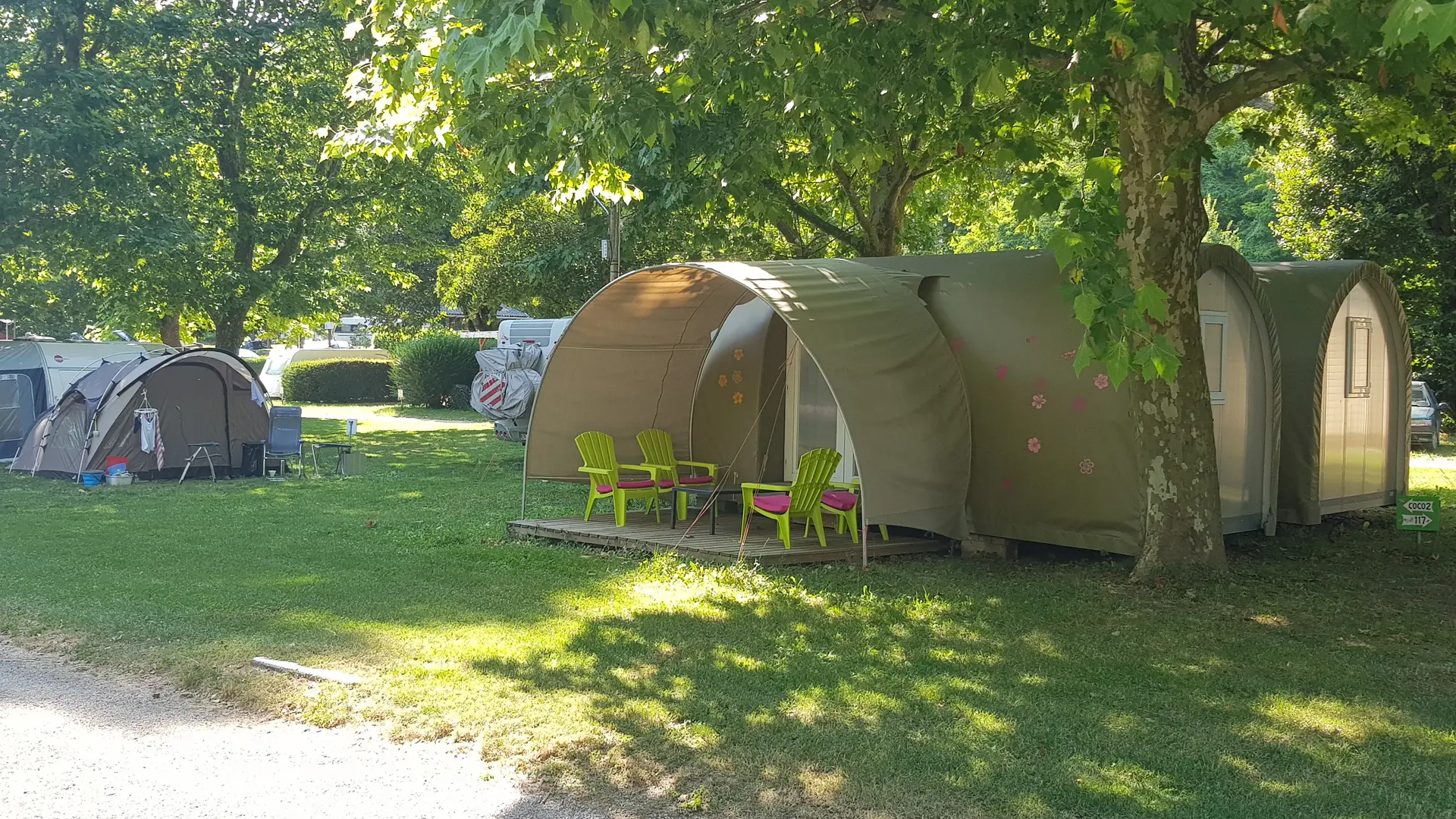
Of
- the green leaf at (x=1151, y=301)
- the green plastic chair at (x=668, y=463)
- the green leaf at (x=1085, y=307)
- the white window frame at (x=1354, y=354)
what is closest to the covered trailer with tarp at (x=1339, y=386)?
the white window frame at (x=1354, y=354)

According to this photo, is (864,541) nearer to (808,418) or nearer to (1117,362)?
(808,418)

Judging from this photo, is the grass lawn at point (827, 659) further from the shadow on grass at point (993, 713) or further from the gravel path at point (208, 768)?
the gravel path at point (208, 768)

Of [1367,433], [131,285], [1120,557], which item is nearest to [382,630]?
[1120,557]

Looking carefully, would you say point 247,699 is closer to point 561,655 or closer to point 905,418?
point 561,655

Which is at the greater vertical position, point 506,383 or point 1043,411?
point 506,383

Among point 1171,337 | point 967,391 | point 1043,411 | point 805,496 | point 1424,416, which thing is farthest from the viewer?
point 1424,416

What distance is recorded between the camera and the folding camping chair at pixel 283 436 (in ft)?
53.5

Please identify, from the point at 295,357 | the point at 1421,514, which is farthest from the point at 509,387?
the point at 295,357

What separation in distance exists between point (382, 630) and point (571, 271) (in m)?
19.1

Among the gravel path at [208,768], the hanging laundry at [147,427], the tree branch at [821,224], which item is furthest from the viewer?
the tree branch at [821,224]

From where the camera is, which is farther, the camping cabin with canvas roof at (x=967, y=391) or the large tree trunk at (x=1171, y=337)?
the camping cabin with canvas roof at (x=967, y=391)

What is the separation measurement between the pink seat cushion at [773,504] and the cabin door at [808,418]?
1723 mm

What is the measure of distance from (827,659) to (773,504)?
3710 millimetres

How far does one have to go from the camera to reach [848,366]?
9.98 metres
